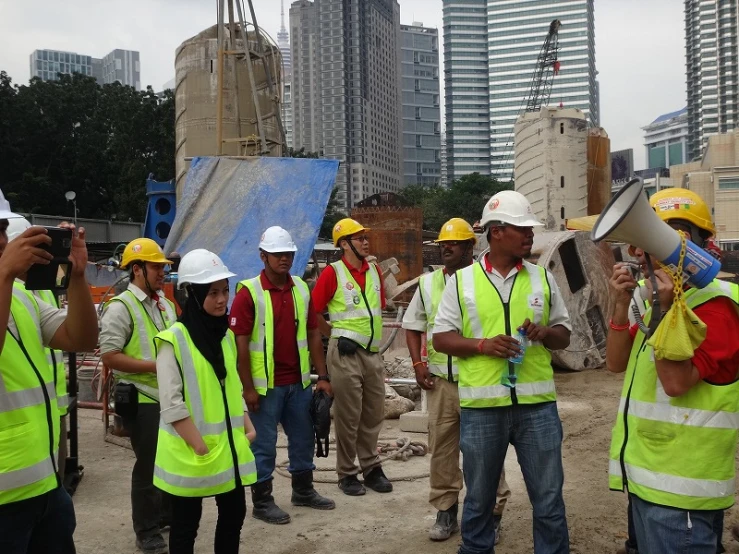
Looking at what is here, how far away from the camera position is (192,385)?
3664 mm

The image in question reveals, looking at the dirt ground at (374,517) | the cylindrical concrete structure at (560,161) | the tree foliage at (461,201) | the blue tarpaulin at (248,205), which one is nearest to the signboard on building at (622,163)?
the tree foliage at (461,201)

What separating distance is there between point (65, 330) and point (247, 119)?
42.1ft

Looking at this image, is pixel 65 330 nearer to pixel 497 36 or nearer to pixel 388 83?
Answer: pixel 388 83

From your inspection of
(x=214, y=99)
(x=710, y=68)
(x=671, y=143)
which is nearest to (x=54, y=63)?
(x=710, y=68)

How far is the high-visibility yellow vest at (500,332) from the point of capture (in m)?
3.87

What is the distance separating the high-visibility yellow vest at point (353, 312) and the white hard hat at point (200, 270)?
2.45m

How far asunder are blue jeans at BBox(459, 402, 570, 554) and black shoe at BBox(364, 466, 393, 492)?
2.26 metres

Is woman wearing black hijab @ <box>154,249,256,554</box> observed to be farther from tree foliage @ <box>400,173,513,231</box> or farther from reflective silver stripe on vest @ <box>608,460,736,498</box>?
tree foliage @ <box>400,173,513,231</box>

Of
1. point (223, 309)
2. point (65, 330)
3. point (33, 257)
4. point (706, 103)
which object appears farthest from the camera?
point (706, 103)

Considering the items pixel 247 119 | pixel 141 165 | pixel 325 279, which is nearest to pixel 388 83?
pixel 141 165

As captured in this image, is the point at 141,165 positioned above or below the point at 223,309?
above

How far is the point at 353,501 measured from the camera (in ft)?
19.7

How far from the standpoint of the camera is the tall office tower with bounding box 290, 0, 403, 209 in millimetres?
130750

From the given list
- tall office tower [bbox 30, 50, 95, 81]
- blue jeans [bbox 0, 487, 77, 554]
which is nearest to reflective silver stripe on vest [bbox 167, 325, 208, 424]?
blue jeans [bbox 0, 487, 77, 554]
